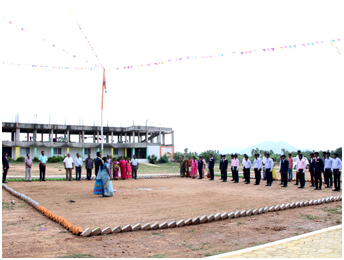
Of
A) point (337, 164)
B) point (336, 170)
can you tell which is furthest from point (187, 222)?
point (337, 164)

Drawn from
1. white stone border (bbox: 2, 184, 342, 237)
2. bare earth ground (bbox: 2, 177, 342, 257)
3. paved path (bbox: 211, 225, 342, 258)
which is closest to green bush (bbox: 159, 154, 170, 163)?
bare earth ground (bbox: 2, 177, 342, 257)

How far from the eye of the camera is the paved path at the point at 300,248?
4.68 m

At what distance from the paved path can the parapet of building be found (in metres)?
43.0

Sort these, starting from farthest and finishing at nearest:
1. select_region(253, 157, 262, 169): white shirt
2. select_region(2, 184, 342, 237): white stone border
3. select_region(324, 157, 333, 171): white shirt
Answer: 1. select_region(253, 157, 262, 169): white shirt
2. select_region(324, 157, 333, 171): white shirt
3. select_region(2, 184, 342, 237): white stone border

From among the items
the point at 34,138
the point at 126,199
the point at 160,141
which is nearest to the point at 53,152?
the point at 34,138

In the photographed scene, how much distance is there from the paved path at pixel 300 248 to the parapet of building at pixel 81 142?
43.0 metres

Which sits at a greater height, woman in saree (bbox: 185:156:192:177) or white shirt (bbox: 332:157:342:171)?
white shirt (bbox: 332:157:342:171)

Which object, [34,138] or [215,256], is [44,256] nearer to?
[215,256]

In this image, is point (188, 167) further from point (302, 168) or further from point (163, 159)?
point (163, 159)

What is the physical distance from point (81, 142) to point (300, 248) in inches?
1798

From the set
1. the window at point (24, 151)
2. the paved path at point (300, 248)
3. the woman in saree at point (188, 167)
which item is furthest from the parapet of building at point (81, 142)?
the paved path at point (300, 248)

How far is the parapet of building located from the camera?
141 feet

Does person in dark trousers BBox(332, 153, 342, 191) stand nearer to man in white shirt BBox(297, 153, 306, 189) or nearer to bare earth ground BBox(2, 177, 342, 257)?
man in white shirt BBox(297, 153, 306, 189)

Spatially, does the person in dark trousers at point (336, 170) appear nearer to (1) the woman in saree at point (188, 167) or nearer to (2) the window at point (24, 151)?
(1) the woman in saree at point (188, 167)
